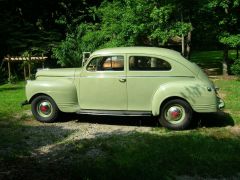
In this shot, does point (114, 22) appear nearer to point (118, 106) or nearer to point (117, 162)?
point (118, 106)

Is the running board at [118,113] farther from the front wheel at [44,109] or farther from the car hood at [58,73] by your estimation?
the car hood at [58,73]

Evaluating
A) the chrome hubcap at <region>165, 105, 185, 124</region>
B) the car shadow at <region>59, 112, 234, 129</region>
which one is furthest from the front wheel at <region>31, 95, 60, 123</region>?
the chrome hubcap at <region>165, 105, 185, 124</region>

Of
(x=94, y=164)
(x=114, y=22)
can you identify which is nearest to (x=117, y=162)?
(x=94, y=164)

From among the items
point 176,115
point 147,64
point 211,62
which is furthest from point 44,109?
point 211,62

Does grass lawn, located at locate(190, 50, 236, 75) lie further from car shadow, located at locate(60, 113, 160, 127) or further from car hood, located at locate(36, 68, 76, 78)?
car hood, located at locate(36, 68, 76, 78)

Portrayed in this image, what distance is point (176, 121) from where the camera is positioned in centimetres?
970

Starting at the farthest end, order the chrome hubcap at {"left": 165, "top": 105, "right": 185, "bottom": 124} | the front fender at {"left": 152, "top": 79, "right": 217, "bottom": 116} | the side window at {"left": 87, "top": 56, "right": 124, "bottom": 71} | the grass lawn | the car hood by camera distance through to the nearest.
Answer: the grass lawn
the car hood
the side window at {"left": 87, "top": 56, "right": 124, "bottom": 71}
the chrome hubcap at {"left": 165, "top": 105, "right": 185, "bottom": 124}
the front fender at {"left": 152, "top": 79, "right": 217, "bottom": 116}

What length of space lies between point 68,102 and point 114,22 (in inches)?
328

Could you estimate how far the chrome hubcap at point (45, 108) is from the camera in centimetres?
1069

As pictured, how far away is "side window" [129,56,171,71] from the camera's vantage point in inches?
388

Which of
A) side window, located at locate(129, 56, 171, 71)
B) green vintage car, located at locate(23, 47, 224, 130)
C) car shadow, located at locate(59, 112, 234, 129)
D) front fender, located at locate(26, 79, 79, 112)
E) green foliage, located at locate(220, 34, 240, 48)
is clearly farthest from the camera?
green foliage, located at locate(220, 34, 240, 48)

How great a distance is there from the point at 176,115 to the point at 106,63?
6.81 ft

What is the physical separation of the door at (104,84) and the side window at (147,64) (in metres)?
0.23

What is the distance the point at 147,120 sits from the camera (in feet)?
35.6
